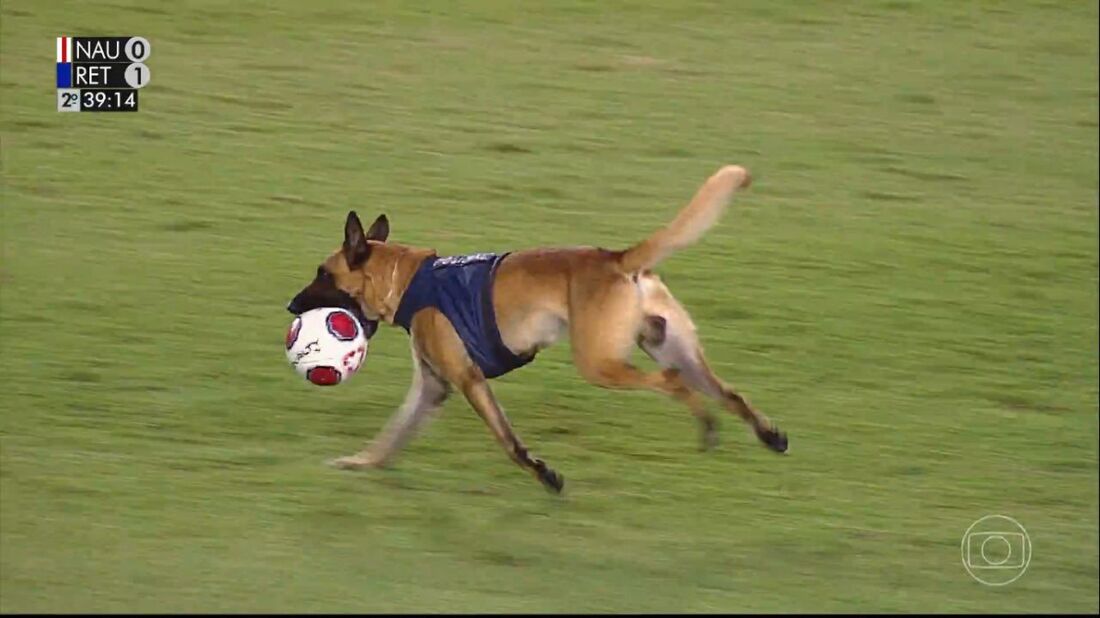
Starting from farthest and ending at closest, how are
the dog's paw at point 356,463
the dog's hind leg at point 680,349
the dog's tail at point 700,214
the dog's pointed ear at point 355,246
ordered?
the dog's paw at point 356,463 → the dog's pointed ear at point 355,246 → the dog's hind leg at point 680,349 → the dog's tail at point 700,214

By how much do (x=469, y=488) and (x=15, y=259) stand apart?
4639mm

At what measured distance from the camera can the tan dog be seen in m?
6.65

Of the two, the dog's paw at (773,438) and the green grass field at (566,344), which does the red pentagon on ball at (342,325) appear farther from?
the dog's paw at (773,438)

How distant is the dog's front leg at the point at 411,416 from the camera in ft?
Answer: 23.7

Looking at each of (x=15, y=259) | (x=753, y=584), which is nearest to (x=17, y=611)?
(x=753, y=584)

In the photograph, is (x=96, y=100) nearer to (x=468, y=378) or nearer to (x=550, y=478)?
(x=468, y=378)

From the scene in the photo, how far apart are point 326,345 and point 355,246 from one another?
44 cm

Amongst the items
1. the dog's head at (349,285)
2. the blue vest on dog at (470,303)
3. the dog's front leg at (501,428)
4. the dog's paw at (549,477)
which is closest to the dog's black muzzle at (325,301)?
the dog's head at (349,285)

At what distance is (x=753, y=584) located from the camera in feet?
20.0

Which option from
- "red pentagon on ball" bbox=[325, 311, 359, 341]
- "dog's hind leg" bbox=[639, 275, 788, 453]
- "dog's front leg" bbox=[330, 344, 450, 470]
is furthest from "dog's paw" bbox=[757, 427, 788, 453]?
"red pentagon on ball" bbox=[325, 311, 359, 341]

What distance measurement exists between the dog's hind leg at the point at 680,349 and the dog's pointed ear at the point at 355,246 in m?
1.25

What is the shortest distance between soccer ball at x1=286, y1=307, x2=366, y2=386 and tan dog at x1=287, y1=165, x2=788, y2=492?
81 millimetres

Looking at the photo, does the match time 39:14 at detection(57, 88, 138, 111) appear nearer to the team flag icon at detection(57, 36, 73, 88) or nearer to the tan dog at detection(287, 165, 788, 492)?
the team flag icon at detection(57, 36, 73, 88)

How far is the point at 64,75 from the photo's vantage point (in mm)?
13586
